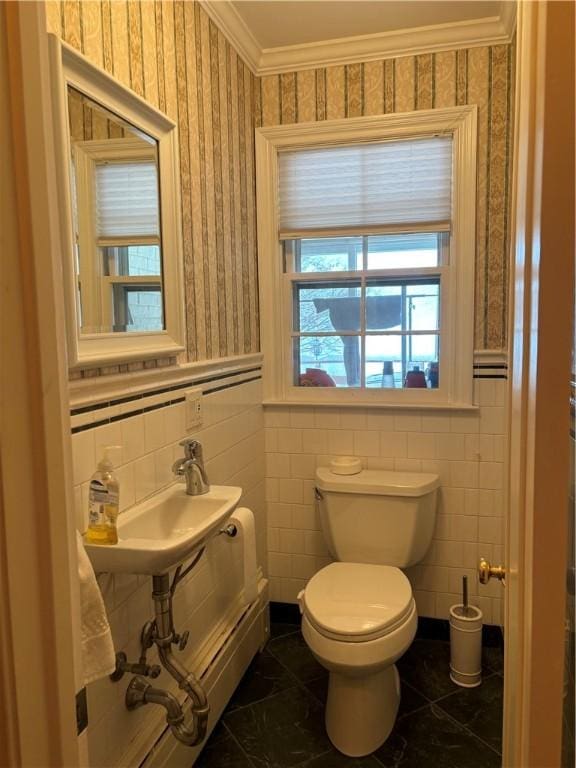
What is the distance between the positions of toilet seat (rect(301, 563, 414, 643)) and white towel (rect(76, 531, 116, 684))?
36.2 inches

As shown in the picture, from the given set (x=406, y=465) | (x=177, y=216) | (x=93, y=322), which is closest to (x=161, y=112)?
(x=177, y=216)

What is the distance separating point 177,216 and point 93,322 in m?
0.55

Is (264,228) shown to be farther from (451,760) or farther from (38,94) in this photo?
(451,760)

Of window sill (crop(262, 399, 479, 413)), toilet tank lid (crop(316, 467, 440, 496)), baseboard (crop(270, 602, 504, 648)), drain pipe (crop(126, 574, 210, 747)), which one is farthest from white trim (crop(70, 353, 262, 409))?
baseboard (crop(270, 602, 504, 648))

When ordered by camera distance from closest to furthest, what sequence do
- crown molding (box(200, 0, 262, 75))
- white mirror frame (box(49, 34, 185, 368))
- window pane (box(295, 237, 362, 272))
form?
white mirror frame (box(49, 34, 185, 368)) < crown molding (box(200, 0, 262, 75)) < window pane (box(295, 237, 362, 272))

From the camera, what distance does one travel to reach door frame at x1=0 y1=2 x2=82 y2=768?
551 millimetres

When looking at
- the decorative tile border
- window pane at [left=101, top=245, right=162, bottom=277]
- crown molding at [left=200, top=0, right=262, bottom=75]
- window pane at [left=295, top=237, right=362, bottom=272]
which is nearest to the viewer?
the decorative tile border

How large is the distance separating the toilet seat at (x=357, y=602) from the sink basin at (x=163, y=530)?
20.6 inches

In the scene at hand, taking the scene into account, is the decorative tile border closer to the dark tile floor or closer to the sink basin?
the sink basin

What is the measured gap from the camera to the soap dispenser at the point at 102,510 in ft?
4.14

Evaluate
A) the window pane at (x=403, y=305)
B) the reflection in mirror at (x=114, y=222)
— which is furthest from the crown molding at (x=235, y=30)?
the window pane at (x=403, y=305)

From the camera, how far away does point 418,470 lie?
2.44 m

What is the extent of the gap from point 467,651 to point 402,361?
3.92 ft

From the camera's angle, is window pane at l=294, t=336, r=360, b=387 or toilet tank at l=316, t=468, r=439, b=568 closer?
toilet tank at l=316, t=468, r=439, b=568
